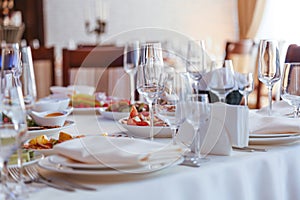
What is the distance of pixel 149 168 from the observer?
902 mm

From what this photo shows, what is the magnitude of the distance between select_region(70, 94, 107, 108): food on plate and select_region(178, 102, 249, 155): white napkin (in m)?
0.77

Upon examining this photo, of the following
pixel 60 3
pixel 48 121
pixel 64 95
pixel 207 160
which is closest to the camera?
pixel 207 160

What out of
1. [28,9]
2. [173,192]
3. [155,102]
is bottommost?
[173,192]

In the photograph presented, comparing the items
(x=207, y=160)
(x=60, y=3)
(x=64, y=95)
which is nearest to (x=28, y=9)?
(x=60, y=3)

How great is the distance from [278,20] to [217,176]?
5.09 meters

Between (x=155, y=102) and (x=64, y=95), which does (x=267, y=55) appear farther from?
(x=64, y=95)

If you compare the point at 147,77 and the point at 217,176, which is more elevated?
the point at 147,77

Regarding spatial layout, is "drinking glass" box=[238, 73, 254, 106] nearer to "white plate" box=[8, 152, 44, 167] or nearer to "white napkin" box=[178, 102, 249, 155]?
"white napkin" box=[178, 102, 249, 155]

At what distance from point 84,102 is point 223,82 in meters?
0.58

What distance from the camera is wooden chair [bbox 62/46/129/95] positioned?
2.61 metres

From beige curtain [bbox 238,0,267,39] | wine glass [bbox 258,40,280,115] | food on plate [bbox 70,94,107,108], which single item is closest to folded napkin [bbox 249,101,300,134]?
wine glass [bbox 258,40,280,115]

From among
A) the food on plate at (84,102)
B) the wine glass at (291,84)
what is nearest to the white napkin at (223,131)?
the wine glass at (291,84)

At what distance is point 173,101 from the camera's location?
3.40 feet

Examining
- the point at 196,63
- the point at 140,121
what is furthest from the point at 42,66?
the point at 140,121
